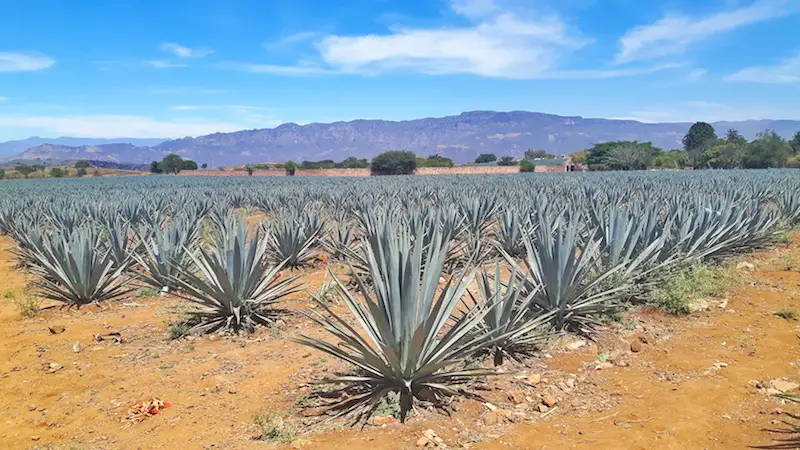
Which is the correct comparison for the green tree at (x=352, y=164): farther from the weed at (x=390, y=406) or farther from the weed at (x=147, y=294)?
the weed at (x=390, y=406)

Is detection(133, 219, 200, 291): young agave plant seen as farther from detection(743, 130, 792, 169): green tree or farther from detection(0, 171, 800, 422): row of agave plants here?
detection(743, 130, 792, 169): green tree

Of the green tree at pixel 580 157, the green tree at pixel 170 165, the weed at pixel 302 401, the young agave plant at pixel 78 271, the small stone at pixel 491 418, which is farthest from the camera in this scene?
the green tree at pixel 580 157

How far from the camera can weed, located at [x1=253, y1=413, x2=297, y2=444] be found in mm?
2652

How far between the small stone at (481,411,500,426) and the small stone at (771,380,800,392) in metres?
1.69

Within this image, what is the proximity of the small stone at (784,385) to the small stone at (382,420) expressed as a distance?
2276mm

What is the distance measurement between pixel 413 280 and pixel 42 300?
5.34 metres

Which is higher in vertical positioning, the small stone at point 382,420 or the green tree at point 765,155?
the green tree at point 765,155

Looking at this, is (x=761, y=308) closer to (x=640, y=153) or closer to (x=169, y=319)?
Result: (x=169, y=319)

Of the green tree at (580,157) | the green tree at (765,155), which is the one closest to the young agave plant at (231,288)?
the green tree at (765,155)

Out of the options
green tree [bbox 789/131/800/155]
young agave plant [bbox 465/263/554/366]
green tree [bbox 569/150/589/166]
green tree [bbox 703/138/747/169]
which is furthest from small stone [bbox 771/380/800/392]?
green tree [bbox 569/150/589/166]

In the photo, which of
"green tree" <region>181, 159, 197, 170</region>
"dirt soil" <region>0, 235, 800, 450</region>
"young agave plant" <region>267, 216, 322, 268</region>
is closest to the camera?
"dirt soil" <region>0, 235, 800, 450</region>

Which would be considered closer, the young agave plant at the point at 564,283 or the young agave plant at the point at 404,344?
the young agave plant at the point at 404,344

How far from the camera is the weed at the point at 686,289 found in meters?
4.51

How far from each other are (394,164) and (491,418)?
6365 centimetres
